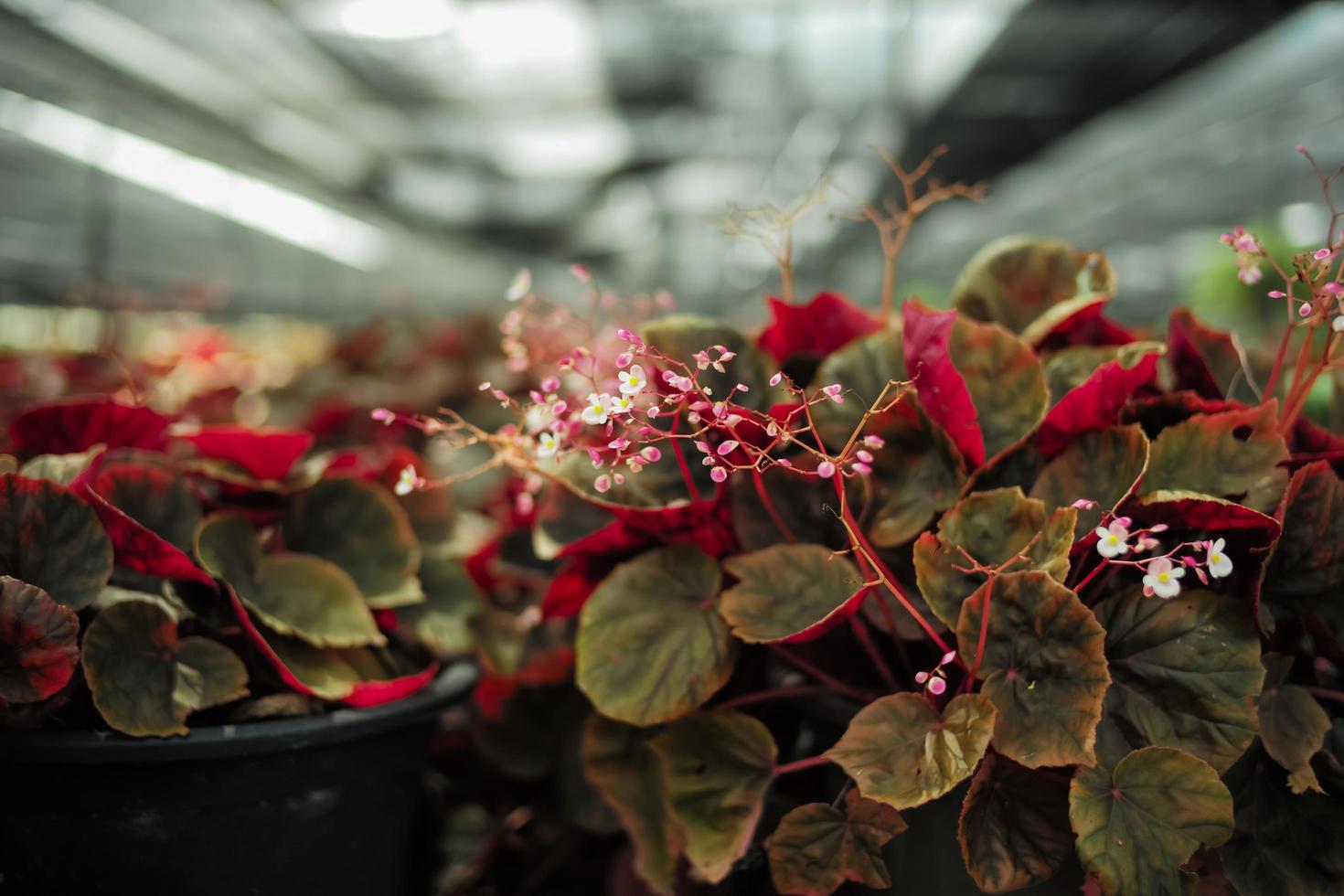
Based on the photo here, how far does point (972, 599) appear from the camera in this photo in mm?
554

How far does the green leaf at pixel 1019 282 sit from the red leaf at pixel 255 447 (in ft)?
1.89

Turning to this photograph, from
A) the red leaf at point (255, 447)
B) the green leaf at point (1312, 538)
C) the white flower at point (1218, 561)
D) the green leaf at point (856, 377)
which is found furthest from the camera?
the red leaf at point (255, 447)

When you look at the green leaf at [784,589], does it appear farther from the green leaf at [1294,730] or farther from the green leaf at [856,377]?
the green leaf at [1294,730]

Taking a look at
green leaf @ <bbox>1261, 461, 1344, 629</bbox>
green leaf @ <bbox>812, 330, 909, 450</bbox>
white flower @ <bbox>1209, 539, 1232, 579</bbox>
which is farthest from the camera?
green leaf @ <bbox>812, 330, 909, 450</bbox>

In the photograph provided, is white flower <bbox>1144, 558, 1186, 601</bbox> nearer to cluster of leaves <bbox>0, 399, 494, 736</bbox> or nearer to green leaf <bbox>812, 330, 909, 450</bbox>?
green leaf <bbox>812, 330, 909, 450</bbox>

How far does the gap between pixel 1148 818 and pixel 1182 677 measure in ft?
0.29

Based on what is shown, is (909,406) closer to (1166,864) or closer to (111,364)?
(1166,864)

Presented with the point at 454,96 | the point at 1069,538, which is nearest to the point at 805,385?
the point at 1069,538

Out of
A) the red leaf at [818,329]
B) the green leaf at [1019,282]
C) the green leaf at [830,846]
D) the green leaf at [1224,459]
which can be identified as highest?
the green leaf at [1019,282]

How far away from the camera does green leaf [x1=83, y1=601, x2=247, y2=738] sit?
2.02 ft

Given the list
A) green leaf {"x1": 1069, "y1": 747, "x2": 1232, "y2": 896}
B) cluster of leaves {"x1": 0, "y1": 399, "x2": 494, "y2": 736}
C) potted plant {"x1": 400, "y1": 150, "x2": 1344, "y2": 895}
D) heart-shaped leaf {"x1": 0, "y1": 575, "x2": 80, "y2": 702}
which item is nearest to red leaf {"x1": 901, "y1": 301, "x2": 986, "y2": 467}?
potted plant {"x1": 400, "y1": 150, "x2": 1344, "y2": 895}

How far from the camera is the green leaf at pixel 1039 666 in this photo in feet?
1.71

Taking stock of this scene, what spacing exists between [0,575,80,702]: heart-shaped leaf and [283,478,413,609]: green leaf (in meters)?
0.25

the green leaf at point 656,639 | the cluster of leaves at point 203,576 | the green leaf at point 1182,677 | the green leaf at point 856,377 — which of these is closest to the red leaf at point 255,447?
the cluster of leaves at point 203,576
